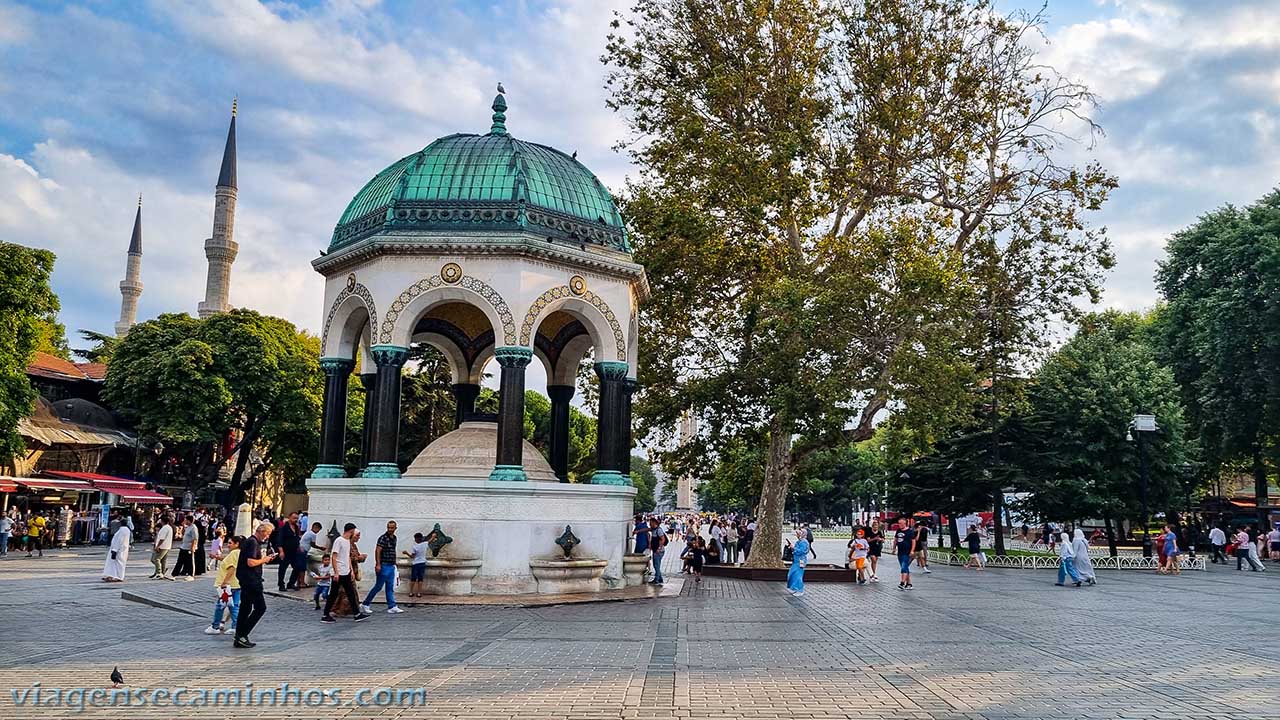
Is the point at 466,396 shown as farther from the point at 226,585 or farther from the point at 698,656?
the point at 698,656

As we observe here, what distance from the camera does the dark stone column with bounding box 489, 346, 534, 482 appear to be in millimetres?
17359

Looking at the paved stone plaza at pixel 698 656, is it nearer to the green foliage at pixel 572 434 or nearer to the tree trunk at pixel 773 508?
the tree trunk at pixel 773 508

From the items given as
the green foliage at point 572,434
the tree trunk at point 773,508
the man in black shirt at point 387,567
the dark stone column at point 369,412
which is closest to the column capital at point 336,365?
the dark stone column at point 369,412

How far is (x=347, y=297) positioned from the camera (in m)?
19.0

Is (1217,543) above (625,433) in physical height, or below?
below

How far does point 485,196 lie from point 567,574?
7.61 metres

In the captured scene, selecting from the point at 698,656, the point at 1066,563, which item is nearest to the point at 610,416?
the point at 698,656

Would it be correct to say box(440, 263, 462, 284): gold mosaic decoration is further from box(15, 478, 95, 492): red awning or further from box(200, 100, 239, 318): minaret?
box(200, 100, 239, 318): minaret

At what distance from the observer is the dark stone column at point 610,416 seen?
63.8ft

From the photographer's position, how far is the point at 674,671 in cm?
976

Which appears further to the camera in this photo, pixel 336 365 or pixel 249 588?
pixel 336 365

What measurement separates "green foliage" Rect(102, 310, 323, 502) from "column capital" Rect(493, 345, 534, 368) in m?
25.2

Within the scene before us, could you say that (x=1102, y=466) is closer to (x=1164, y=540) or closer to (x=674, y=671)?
(x=1164, y=540)

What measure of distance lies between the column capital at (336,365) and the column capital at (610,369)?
533 centimetres
